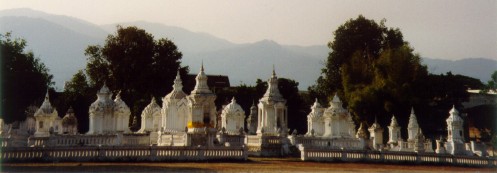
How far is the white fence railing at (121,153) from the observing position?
25.7 m

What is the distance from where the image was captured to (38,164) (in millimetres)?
24891

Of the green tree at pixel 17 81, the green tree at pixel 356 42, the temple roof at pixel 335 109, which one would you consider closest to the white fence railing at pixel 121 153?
the temple roof at pixel 335 109

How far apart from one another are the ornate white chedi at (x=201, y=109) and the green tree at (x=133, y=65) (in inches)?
1187

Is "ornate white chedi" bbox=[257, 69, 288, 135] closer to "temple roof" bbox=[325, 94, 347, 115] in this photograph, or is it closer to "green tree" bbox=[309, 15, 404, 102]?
"temple roof" bbox=[325, 94, 347, 115]

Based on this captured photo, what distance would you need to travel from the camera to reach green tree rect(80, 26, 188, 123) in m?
69.1

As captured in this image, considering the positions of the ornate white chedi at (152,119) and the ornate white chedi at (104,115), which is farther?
the ornate white chedi at (152,119)

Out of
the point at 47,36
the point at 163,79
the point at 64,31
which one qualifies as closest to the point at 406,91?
the point at 163,79

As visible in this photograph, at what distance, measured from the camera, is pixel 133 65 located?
228 feet

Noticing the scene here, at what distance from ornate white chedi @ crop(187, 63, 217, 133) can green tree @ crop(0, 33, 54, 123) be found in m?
24.7

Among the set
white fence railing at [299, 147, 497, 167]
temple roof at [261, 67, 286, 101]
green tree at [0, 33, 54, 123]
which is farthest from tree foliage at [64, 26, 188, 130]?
white fence railing at [299, 147, 497, 167]

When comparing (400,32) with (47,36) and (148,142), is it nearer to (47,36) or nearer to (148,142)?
(148,142)

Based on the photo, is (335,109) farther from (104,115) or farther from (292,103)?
(292,103)

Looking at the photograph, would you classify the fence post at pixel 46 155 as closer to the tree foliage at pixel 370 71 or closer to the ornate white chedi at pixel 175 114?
the ornate white chedi at pixel 175 114

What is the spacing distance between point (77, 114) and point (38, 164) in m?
46.3
